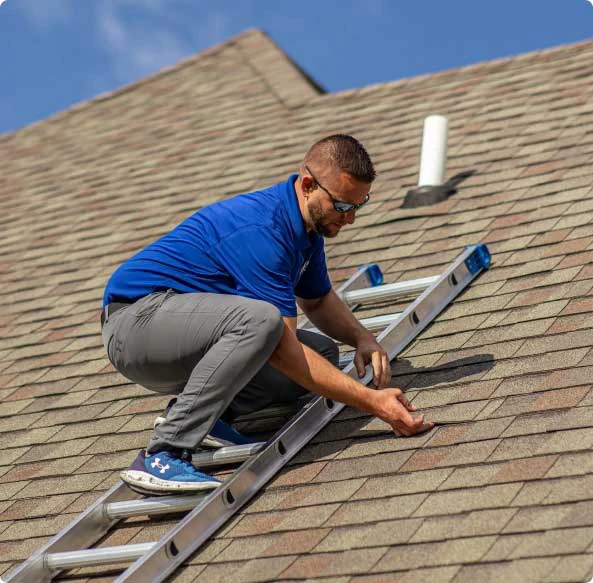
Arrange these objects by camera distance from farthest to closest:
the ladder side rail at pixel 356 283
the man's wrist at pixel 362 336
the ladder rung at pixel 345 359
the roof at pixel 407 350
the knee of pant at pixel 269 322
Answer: the ladder side rail at pixel 356 283, the ladder rung at pixel 345 359, the man's wrist at pixel 362 336, the knee of pant at pixel 269 322, the roof at pixel 407 350

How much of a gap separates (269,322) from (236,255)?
1.07 feet

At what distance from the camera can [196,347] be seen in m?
3.71

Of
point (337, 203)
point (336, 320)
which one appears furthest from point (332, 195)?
point (336, 320)

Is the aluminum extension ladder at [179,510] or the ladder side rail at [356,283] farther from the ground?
the ladder side rail at [356,283]

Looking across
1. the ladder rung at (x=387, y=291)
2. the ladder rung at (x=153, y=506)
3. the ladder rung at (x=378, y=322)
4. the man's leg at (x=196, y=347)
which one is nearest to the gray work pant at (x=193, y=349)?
the man's leg at (x=196, y=347)

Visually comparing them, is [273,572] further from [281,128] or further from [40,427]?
[281,128]

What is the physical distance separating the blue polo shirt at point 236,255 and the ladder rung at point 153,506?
72cm

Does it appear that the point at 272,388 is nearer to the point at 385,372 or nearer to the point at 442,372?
the point at 385,372

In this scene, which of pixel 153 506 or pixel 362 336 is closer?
pixel 153 506

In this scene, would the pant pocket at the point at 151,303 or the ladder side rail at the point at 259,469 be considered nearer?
the ladder side rail at the point at 259,469

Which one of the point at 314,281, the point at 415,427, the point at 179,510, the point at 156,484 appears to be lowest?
the point at 415,427

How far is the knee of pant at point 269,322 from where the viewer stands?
3551mm

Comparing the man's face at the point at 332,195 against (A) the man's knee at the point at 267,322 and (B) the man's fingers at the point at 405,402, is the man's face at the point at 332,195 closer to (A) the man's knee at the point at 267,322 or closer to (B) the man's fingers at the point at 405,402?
(A) the man's knee at the point at 267,322

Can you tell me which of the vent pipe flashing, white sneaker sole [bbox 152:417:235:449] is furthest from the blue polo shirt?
the vent pipe flashing
